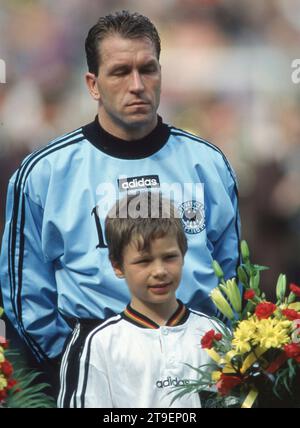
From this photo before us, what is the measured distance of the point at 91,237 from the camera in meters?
2.91

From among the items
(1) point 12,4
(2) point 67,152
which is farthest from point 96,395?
(1) point 12,4

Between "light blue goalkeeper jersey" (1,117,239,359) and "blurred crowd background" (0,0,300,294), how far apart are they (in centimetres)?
13

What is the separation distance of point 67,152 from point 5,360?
611 millimetres

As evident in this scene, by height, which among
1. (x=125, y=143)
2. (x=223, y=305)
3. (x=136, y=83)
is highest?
(x=136, y=83)

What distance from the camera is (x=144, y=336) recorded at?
2809 millimetres

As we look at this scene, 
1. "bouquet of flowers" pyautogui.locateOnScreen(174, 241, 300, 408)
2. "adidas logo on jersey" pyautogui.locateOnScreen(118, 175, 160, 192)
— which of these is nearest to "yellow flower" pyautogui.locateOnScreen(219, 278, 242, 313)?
"bouquet of flowers" pyautogui.locateOnScreen(174, 241, 300, 408)

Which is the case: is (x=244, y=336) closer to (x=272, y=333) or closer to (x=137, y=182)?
(x=272, y=333)

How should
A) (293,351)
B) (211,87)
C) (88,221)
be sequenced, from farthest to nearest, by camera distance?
(211,87)
(88,221)
(293,351)

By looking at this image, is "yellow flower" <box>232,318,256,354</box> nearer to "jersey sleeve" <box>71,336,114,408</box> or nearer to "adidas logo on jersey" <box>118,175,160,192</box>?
"jersey sleeve" <box>71,336,114,408</box>

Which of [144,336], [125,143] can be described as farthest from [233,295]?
[125,143]

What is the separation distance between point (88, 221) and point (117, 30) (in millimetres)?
544

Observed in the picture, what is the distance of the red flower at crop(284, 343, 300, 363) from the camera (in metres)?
2.69

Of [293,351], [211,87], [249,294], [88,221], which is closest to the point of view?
[293,351]

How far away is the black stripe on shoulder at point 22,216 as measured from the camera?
296 cm
